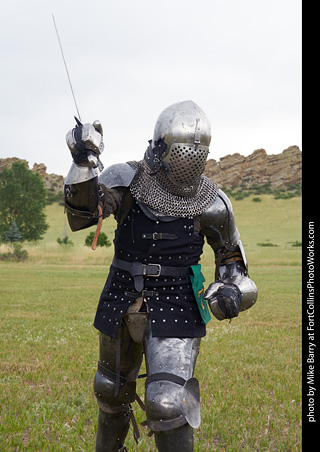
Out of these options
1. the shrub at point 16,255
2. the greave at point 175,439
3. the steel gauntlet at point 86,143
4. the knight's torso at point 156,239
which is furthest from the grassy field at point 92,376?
the shrub at point 16,255

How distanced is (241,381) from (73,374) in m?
2.16

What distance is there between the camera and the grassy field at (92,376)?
187 inches

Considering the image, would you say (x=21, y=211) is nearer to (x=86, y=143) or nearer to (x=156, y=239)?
(x=156, y=239)

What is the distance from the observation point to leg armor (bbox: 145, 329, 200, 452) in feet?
10.5

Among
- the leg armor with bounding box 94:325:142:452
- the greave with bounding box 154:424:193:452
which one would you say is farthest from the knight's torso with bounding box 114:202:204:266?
the greave with bounding box 154:424:193:452

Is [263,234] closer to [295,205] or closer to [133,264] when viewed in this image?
[295,205]

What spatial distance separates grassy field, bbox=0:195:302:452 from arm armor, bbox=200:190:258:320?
1.53m

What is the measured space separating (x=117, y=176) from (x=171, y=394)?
1.53 metres

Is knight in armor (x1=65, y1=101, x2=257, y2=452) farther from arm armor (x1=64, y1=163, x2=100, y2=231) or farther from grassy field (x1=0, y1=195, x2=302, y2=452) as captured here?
grassy field (x1=0, y1=195, x2=302, y2=452)

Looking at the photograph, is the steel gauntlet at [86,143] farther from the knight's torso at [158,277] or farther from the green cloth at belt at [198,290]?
the green cloth at belt at [198,290]

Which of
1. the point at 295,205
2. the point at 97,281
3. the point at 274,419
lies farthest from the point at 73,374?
the point at 295,205

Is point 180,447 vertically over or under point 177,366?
under

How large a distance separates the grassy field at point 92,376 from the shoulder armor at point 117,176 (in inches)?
94.4
